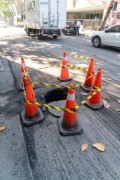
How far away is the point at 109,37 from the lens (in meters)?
11.3

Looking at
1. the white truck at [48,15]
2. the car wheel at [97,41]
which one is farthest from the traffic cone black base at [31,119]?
the white truck at [48,15]

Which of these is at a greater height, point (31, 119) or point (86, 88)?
point (86, 88)

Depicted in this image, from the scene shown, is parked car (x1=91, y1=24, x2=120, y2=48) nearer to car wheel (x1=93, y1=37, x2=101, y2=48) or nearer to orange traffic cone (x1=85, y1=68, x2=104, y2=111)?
car wheel (x1=93, y1=37, x2=101, y2=48)

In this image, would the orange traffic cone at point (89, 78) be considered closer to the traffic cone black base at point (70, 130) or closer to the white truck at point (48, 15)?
the traffic cone black base at point (70, 130)

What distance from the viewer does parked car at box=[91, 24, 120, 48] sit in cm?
1080

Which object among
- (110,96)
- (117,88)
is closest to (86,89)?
(110,96)

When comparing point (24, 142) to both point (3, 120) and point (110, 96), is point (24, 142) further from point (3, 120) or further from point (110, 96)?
point (110, 96)

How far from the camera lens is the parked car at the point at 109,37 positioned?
35.4 feet

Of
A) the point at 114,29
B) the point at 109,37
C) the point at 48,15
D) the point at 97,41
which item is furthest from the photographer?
the point at 48,15

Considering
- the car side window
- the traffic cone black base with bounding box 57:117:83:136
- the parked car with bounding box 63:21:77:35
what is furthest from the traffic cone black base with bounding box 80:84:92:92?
the parked car with bounding box 63:21:77:35

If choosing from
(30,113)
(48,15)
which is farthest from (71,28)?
(30,113)

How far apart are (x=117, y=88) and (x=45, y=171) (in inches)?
143

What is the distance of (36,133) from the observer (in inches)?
126

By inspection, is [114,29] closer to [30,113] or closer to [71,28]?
[30,113]
